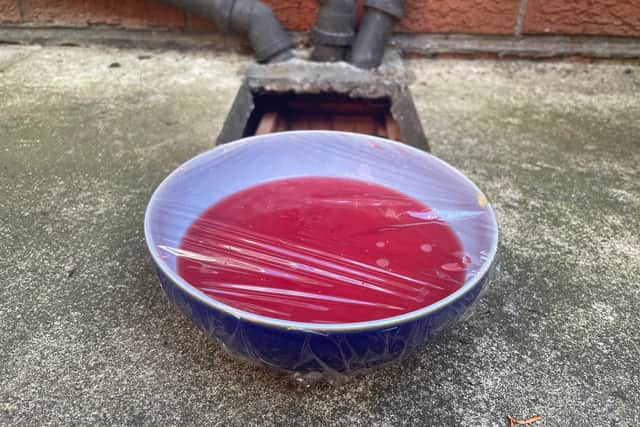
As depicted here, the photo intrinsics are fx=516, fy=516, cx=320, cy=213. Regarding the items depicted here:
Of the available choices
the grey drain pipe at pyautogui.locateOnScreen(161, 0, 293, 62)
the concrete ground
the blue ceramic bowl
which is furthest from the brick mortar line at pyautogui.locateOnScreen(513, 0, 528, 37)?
the blue ceramic bowl

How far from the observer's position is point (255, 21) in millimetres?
1977

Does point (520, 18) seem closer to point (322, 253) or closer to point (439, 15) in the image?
point (439, 15)

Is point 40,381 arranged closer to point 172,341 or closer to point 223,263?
point 172,341

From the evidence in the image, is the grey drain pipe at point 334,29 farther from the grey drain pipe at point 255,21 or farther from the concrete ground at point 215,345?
the concrete ground at point 215,345

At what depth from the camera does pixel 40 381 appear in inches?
33.6

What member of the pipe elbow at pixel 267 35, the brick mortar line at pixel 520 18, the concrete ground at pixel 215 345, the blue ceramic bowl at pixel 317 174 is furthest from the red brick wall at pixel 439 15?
the blue ceramic bowl at pixel 317 174

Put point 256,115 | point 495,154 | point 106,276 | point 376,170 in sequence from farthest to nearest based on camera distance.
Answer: point 256,115
point 495,154
point 376,170
point 106,276

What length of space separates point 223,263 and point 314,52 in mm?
1312

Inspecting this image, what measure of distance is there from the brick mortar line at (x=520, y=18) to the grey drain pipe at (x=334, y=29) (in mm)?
711

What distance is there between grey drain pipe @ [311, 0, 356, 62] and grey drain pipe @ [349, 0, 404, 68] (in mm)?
45

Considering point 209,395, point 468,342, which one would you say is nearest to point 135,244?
point 209,395

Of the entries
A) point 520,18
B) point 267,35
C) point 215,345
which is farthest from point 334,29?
point 215,345

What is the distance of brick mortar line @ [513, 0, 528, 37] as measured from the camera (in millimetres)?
2105

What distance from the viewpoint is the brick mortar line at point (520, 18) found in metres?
2.11
